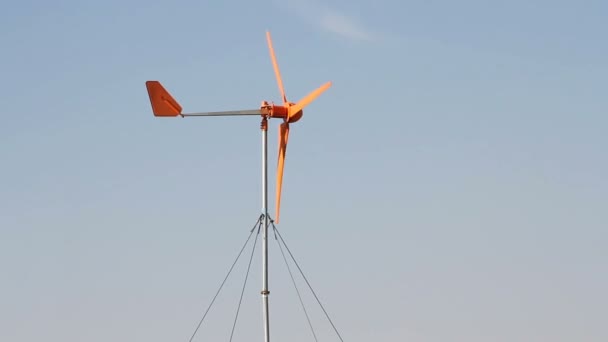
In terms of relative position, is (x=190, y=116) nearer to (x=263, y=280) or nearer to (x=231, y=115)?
(x=231, y=115)

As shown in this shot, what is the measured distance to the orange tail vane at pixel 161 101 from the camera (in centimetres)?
4525

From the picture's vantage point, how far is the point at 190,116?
45625 millimetres

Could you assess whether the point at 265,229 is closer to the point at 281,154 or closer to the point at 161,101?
the point at 281,154

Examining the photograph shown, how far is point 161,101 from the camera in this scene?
45.4 m

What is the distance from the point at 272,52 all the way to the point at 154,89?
5368 mm

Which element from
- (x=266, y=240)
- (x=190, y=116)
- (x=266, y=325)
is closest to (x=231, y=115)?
(x=190, y=116)

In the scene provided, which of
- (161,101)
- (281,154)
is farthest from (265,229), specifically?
(161,101)

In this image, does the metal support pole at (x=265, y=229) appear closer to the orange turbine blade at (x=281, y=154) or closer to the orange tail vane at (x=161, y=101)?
the orange turbine blade at (x=281, y=154)

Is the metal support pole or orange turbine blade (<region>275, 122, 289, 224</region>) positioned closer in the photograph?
the metal support pole

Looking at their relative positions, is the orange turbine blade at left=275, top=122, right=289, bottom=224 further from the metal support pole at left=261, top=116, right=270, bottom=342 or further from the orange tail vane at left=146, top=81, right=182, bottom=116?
the orange tail vane at left=146, top=81, right=182, bottom=116

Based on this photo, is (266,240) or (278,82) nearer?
(266,240)

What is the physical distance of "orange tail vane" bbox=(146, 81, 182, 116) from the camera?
45.2 metres

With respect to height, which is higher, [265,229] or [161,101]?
[161,101]

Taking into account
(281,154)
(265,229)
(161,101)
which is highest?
(161,101)
